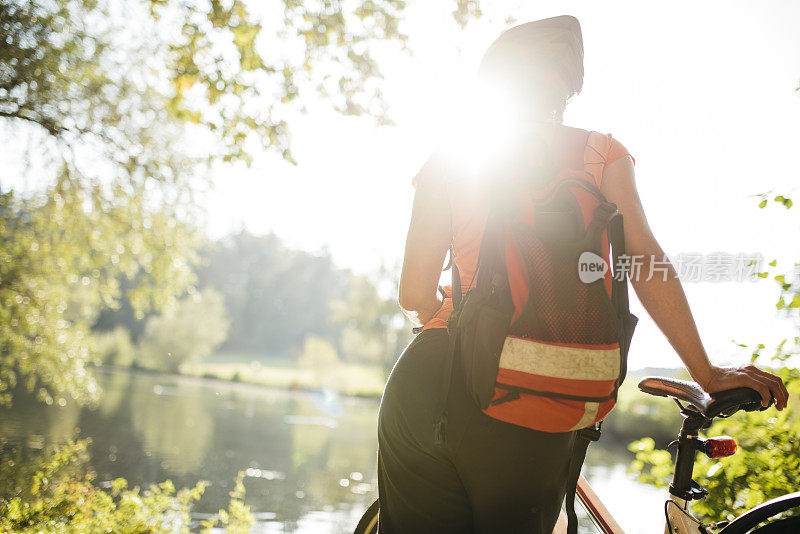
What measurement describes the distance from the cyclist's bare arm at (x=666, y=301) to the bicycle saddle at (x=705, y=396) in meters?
0.02

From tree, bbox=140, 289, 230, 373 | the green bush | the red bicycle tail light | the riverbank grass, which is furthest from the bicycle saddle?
tree, bbox=140, 289, 230, 373

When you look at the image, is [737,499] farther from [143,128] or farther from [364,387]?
[364,387]

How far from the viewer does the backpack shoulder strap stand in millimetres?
1085

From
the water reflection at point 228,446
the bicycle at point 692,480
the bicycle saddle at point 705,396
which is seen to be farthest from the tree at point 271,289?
the bicycle saddle at point 705,396

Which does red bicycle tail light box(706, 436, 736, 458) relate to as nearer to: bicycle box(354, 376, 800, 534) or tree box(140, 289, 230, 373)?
bicycle box(354, 376, 800, 534)

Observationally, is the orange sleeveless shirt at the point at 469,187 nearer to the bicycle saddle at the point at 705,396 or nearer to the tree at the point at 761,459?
the bicycle saddle at the point at 705,396

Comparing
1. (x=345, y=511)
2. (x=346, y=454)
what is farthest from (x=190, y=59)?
(x=346, y=454)

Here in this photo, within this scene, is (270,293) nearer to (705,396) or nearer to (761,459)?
(761,459)

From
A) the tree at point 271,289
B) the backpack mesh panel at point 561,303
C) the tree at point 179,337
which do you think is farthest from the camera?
the tree at point 271,289

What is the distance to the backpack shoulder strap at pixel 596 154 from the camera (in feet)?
3.56

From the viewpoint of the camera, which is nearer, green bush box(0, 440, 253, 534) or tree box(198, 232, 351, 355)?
green bush box(0, 440, 253, 534)

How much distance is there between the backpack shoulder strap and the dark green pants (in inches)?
19.2

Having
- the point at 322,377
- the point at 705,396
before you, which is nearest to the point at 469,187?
the point at 705,396

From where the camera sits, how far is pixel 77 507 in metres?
3.40
